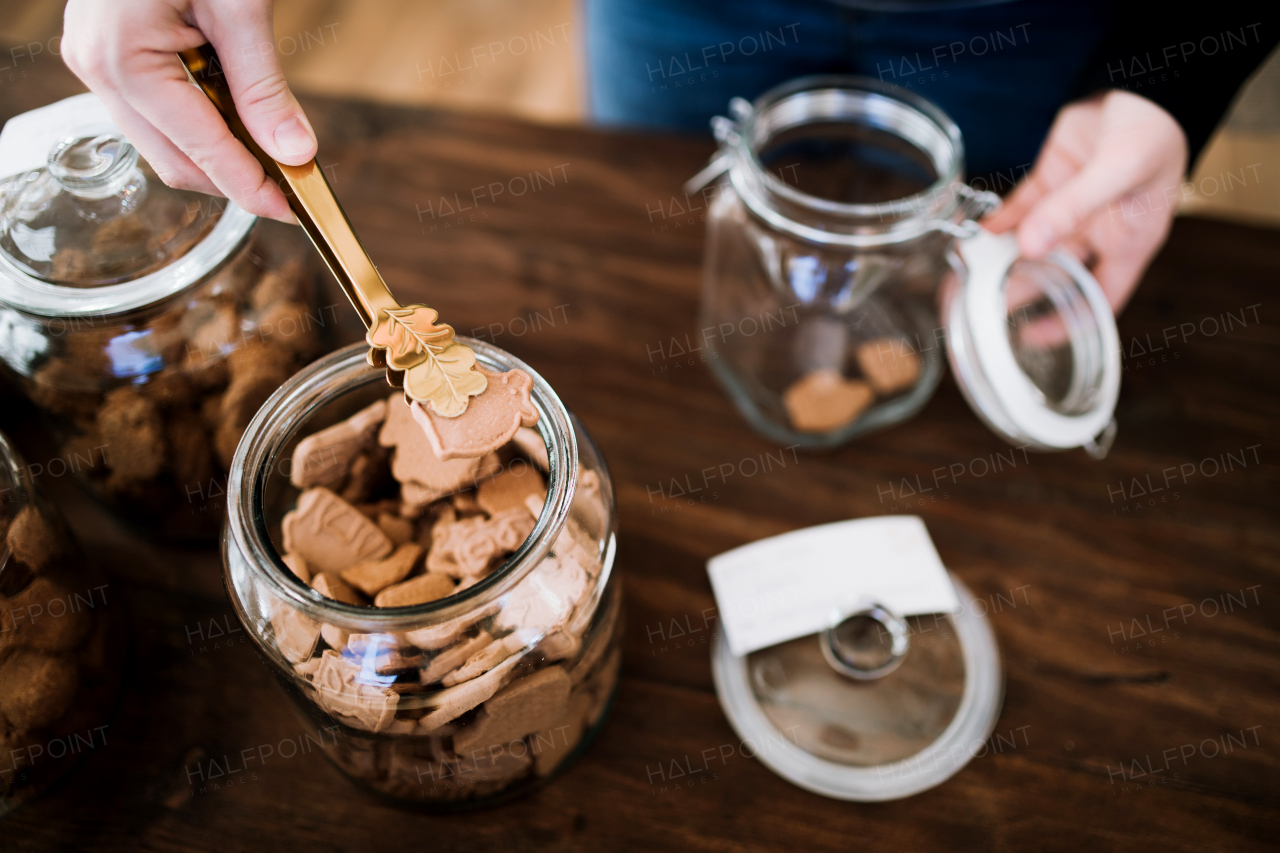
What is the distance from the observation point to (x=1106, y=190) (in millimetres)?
873

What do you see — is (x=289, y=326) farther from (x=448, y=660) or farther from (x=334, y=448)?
(x=448, y=660)

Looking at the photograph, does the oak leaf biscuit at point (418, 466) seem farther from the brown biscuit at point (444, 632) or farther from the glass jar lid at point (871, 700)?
the glass jar lid at point (871, 700)

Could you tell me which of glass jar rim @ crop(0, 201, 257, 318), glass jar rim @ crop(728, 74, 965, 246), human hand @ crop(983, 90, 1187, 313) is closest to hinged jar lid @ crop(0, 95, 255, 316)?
glass jar rim @ crop(0, 201, 257, 318)

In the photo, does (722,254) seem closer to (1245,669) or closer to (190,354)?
(190,354)

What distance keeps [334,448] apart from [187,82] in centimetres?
26

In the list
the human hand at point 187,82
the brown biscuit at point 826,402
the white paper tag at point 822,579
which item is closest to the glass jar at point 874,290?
the brown biscuit at point 826,402

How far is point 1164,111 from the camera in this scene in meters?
0.91

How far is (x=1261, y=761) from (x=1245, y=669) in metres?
0.08

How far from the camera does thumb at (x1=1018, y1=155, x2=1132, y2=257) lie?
2.74ft

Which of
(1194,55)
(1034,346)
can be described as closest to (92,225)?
(1034,346)

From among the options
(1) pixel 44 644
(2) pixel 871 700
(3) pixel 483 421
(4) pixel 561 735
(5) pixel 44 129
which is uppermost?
(5) pixel 44 129

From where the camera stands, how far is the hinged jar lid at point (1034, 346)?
2.63ft

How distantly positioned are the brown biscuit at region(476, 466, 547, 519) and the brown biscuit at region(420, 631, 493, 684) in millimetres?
112

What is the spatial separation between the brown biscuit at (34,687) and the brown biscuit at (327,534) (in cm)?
18
